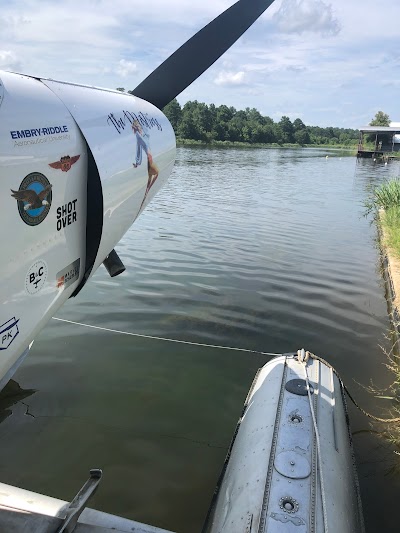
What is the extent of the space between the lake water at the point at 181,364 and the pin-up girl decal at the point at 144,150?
8.92ft

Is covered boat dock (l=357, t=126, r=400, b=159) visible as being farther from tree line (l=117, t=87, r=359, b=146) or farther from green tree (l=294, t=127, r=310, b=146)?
green tree (l=294, t=127, r=310, b=146)

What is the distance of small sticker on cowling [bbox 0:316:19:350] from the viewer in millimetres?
2270

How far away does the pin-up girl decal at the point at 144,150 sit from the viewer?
134 inches

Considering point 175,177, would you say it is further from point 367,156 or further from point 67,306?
point 367,156

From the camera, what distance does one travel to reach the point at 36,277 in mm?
2473

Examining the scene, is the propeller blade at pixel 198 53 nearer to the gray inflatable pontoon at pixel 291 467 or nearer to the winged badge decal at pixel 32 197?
the winged badge decal at pixel 32 197

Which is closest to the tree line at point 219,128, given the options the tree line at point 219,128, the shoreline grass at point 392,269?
the tree line at point 219,128

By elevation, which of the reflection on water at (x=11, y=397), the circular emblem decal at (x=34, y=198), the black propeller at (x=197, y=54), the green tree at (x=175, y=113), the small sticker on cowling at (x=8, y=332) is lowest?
the reflection on water at (x=11, y=397)

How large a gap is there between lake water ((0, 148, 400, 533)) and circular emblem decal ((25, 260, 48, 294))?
253 centimetres

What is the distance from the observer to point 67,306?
819cm

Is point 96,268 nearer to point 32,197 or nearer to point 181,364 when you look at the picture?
point 32,197

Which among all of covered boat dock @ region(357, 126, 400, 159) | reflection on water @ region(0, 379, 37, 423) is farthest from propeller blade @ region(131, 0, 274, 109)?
covered boat dock @ region(357, 126, 400, 159)

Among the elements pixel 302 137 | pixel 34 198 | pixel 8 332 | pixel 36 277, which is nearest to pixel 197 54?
pixel 34 198

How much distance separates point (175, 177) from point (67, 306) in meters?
22.1
